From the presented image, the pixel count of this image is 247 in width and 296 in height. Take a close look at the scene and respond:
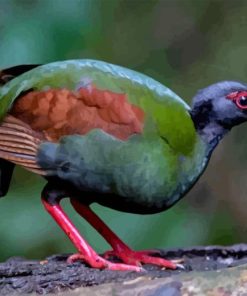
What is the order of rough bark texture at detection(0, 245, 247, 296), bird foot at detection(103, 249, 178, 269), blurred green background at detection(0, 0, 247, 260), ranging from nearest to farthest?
rough bark texture at detection(0, 245, 247, 296), bird foot at detection(103, 249, 178, 269), blurred green background at detection(0, 0, 247, 260)

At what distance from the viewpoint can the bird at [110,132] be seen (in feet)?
7.77

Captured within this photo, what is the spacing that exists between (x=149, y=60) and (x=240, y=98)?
1735 millimetres

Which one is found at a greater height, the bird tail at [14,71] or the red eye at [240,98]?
the bird tail at [14,71]

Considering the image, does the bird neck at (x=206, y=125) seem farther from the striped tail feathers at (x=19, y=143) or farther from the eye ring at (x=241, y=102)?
the striped tail feathers at (x=19, y=143)

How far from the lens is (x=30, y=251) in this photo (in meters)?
3.62

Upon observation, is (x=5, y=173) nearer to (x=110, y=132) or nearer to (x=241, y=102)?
(x=110, y=132)

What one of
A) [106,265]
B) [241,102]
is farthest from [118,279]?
[241,102]

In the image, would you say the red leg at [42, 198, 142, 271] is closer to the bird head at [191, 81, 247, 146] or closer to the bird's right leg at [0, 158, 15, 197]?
the bird's right leg at [0, 158, 15, 197]

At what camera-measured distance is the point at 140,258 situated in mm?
2574

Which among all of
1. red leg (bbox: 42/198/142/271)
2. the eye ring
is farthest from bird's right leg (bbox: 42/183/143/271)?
the eye ring

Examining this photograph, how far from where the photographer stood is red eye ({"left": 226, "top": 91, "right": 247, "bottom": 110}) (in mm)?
2443

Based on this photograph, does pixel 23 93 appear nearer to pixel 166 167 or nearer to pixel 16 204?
pixel 166 167

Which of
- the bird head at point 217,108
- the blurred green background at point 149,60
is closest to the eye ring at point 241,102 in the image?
the bird head at point 217,108

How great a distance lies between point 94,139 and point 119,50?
1.78 meters
